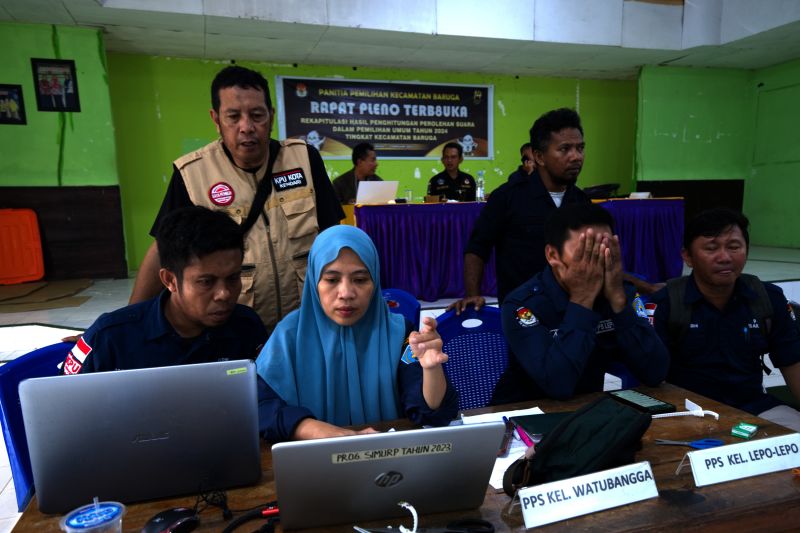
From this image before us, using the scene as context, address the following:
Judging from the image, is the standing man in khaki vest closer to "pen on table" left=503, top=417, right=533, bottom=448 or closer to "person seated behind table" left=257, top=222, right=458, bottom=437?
"person seated behind table" left=257, top=222, right=458, bottom=437

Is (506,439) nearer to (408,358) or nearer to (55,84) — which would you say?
(408,358)

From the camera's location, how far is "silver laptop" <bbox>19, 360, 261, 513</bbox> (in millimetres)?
707

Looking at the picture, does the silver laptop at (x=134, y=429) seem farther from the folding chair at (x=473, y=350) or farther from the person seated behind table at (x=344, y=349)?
the folding chair at (x=473, y=350)

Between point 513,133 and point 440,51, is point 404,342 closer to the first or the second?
point 440,51

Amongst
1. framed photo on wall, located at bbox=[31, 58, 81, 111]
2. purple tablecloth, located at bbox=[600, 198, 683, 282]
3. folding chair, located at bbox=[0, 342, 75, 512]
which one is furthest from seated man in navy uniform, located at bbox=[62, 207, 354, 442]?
framed photo on wall, located at bbox=[31, 58, 81, 111]

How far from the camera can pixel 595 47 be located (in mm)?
6605

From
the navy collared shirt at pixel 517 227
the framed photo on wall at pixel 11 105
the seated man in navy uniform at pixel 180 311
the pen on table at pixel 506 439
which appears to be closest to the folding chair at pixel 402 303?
the navy collared shirt at pixel 517 227

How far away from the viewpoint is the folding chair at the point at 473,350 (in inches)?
68.4

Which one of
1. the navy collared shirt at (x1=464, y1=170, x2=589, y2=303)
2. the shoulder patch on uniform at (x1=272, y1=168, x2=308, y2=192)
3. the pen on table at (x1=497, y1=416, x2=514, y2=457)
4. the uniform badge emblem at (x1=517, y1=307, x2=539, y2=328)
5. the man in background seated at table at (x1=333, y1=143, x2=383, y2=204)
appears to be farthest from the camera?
the man in background seated at table at (x1=333, y1=143, x2=383, y2=204)

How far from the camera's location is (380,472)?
0.68 metres

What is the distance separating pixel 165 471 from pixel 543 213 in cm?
186

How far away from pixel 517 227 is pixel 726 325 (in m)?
0.94

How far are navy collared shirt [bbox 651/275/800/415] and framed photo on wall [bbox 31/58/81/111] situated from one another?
6.61 metres

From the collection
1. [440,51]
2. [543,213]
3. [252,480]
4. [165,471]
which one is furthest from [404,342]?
[440,51]
